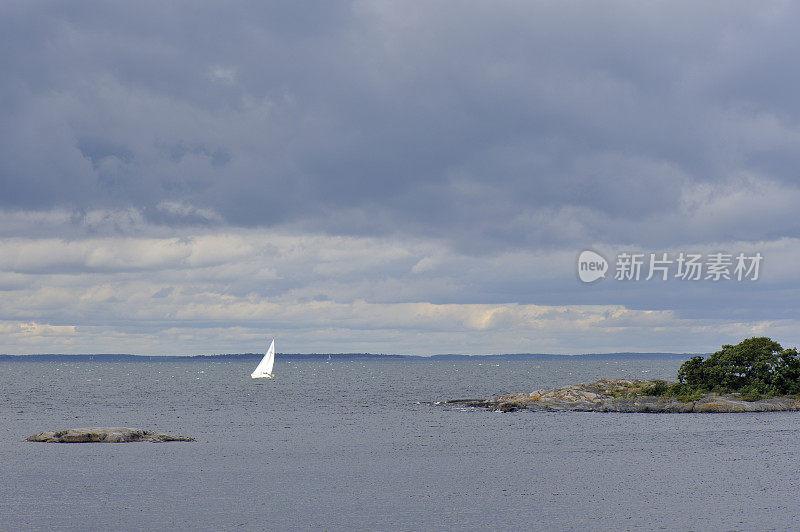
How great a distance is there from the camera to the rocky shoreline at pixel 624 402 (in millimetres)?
90688

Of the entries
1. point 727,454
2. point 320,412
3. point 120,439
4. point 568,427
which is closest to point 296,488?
point 120,439

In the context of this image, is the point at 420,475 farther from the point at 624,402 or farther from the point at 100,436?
the point at 624,402

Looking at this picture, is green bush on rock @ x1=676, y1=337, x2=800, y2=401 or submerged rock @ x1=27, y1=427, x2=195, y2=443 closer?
submerged rock @ x1=27, y1=427, x2=195, y2=443

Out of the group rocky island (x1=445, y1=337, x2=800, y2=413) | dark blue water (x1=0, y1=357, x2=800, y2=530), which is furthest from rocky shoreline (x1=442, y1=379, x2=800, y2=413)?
dark blue water (x1=0, y1=357, x2=800, y2=530)

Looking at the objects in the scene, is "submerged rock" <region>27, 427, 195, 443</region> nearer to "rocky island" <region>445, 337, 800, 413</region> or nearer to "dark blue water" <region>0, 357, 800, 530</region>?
"dark blue water" <region>0, 357, 800, 530</region>

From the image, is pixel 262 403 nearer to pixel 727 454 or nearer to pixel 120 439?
pixel 120 439

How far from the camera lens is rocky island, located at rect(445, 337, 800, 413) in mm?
91688

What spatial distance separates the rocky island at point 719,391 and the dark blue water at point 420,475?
285 inches

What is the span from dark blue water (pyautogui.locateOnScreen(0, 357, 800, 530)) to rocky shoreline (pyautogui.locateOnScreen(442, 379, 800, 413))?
6188 mm

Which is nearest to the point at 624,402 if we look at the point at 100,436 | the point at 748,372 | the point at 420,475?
the point at 748,372

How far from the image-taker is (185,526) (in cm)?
3397

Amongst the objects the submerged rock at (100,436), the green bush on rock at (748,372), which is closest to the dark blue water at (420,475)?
the submerged rock at (100,436)

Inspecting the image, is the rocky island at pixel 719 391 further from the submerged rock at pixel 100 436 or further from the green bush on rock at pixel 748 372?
the submerged rock at pixel 100 436

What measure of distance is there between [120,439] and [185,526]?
103ft
